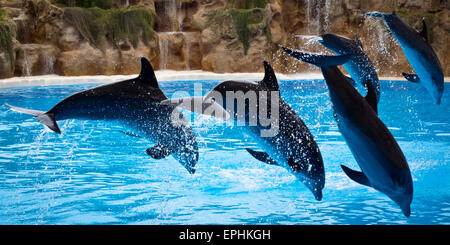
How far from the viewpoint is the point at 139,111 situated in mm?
3816

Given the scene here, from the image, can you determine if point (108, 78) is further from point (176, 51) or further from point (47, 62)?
point (176, 51)

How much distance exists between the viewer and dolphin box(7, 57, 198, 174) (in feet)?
11.9

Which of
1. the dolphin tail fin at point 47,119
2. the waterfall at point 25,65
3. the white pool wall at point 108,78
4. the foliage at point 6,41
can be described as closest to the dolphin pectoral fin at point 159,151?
the dolphin tail fin at point 47,119

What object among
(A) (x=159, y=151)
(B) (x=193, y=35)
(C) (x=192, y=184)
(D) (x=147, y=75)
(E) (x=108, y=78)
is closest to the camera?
(D) (x=147, y=75)

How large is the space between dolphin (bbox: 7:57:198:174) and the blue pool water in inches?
26.0

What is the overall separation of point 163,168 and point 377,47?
491 inches

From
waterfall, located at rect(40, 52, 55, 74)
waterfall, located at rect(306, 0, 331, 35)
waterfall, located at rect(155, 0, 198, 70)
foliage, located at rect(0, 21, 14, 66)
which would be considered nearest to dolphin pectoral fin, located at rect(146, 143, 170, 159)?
foliage, located at rect(0, 21, 14, 66)

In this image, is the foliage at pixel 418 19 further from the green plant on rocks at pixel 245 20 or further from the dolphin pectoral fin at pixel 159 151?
the dolphin pectoral fin at pixel 159 151

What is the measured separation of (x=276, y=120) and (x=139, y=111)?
1.14 metres

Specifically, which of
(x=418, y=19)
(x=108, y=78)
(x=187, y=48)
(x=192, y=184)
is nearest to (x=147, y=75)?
(x=192, y=184)

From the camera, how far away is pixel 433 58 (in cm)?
408

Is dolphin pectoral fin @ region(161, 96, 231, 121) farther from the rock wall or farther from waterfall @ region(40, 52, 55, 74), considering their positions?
waterfall @ region(40, 52, 55, 74)

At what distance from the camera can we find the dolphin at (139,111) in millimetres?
3619

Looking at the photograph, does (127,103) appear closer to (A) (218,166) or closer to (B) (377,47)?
(A) (218,166)
